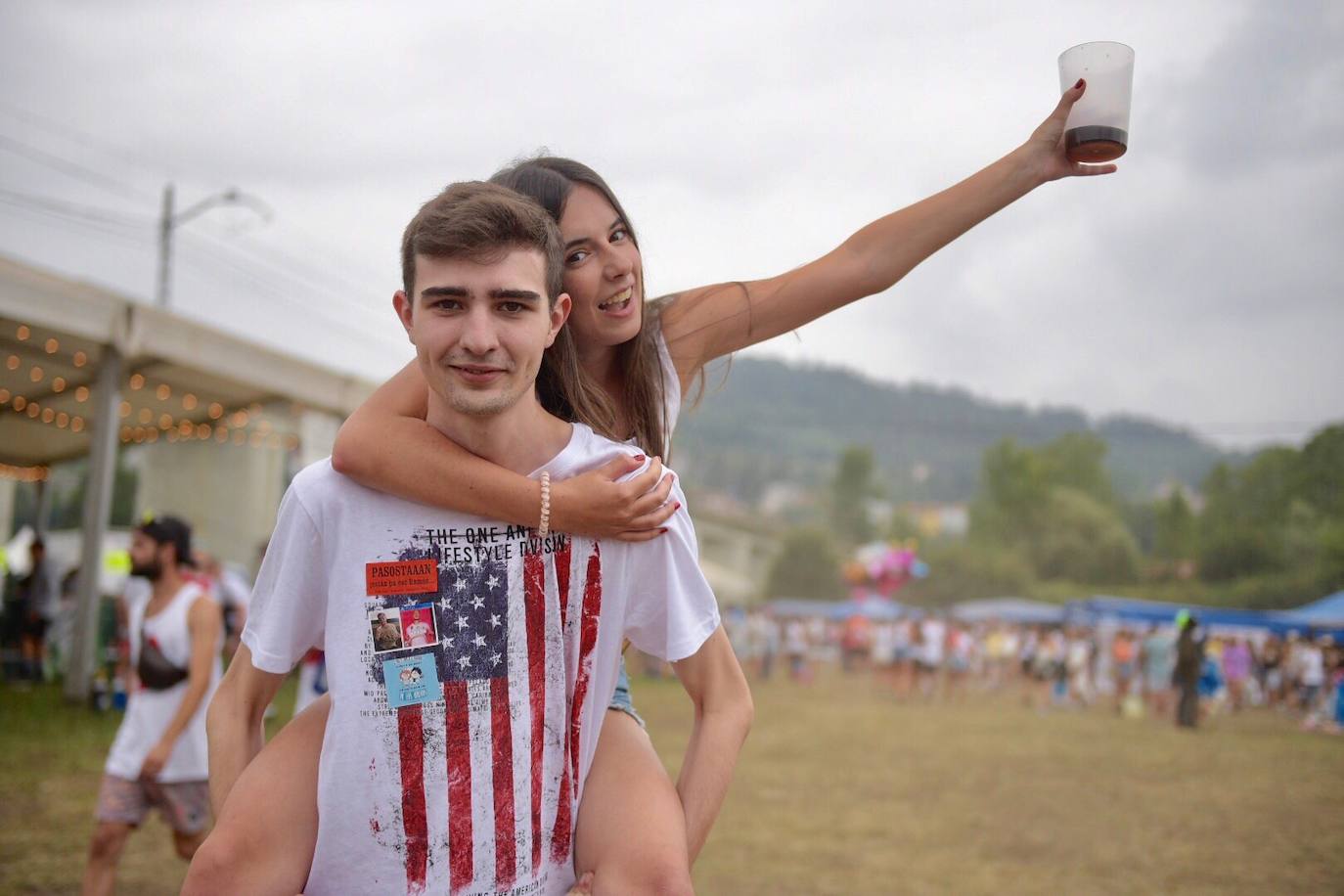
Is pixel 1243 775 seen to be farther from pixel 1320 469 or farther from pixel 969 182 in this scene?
pixel 1320 469

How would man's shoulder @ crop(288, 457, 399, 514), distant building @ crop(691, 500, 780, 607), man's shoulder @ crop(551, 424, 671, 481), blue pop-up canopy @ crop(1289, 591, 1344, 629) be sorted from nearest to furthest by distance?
man's shoulder @ crop(288, 457, 399, 514)
man's shoulder @ crop(551, 424, 671, 481)
blue pop-up canopy @ crop(1289, 591, 1344, 629)
distant building @ crop(691, 500, 780, 607)

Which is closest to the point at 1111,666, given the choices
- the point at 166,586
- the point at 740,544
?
the point at 166,586

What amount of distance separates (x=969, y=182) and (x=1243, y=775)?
51.1 feet

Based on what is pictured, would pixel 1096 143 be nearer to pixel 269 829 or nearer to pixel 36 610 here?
pixel 269 829

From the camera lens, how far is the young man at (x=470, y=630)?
7.19ft

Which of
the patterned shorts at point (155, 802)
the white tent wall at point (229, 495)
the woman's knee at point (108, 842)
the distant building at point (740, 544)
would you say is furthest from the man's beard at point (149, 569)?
the distant building at point (740, 544)

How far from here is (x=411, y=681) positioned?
224cm

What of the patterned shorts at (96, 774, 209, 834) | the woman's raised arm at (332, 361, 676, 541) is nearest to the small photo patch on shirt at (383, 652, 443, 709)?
the woman's raised arm at (332, 361, 676, 541)

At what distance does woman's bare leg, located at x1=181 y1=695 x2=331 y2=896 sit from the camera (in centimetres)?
210

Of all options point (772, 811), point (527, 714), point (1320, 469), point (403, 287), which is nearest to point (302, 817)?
point (527, 714)

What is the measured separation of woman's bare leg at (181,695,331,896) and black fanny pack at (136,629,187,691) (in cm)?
524

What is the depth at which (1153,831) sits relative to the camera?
11258 millimetres

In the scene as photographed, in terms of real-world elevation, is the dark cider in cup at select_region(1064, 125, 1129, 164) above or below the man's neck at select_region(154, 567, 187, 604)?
above

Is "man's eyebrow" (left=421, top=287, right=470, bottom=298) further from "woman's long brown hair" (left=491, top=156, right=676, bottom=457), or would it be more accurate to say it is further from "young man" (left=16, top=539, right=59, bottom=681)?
"young man" (left=16, top=539, right=59, bottom=681)
